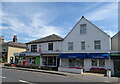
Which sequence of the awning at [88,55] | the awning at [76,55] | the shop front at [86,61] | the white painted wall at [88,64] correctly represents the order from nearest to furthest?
1. the awning at [88,55]
2. the white painted wall at [88,64]
3. the shop front at [86,61]
4. the awning at [76,55]

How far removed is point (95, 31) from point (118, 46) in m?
4.54

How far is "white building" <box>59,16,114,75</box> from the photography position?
71.1ft

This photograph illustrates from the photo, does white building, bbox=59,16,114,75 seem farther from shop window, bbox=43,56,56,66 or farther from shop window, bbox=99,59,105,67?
shop window, bbox=43,56,56,66

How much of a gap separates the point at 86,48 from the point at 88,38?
1.66 metres

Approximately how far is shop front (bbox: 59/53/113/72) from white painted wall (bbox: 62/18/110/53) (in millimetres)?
1142

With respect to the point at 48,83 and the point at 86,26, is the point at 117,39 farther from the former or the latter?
the point at 48,83

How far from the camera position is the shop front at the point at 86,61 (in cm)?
2116

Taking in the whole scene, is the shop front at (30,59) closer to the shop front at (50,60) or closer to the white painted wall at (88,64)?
the shop front at (50,60)

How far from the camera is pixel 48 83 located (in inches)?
452

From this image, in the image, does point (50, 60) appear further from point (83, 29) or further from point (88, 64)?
point (83, 29)

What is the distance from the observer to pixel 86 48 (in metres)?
23.6

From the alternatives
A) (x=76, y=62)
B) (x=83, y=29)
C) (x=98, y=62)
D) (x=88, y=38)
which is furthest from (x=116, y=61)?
(x=83, y=29)

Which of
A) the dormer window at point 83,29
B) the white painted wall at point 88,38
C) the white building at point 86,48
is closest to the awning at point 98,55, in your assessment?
the white building at point 86,48

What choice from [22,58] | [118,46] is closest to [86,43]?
[118,46]
